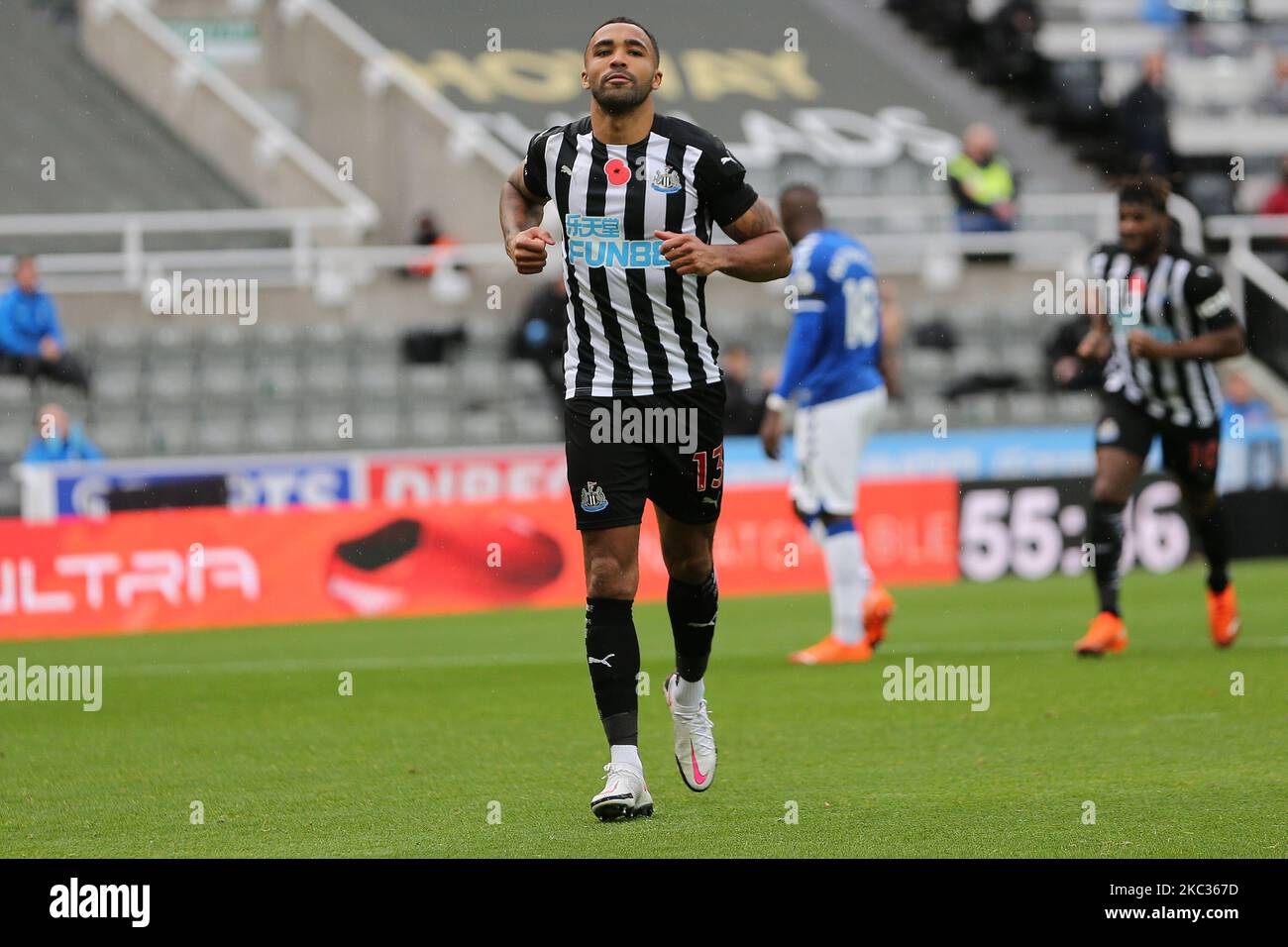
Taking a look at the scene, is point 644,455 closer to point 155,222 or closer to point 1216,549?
point 1216,549

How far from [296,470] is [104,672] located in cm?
468

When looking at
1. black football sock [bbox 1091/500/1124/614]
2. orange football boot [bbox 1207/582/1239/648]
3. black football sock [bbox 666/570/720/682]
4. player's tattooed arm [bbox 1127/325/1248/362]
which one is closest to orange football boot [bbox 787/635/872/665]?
black football sock [bbox 1091/500/1124/614]

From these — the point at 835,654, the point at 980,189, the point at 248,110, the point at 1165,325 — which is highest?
the point at 248,110

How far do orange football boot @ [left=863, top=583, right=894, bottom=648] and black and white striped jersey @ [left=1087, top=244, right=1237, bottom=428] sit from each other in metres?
1.54

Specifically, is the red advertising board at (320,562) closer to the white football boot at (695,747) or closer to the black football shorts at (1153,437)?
the black football shorts at (1153,437)

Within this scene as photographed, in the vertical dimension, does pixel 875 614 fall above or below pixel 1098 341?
below

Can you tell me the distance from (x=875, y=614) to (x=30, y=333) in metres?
8.86

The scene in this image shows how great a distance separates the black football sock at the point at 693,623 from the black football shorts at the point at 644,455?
10.9 inches

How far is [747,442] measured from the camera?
1677 centimetres

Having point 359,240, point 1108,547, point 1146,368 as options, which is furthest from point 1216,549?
point 359,240

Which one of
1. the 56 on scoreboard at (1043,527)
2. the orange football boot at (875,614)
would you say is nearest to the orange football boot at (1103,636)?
the orange football boot at (875,614)

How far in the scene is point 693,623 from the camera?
646cm

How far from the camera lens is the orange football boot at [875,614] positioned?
1040cm
